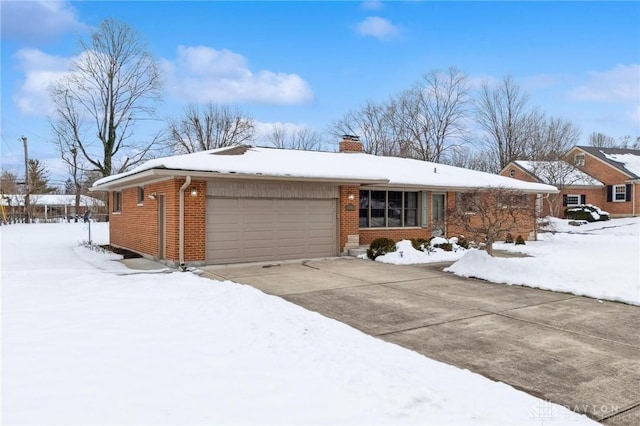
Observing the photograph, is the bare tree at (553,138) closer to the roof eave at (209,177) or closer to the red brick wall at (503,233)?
the red brick wall at (503,233)

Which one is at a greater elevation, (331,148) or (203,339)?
(331,148)

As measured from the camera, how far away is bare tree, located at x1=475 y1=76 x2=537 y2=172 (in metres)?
41.4

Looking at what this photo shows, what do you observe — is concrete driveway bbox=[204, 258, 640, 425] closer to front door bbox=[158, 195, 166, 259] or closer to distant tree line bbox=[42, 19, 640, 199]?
front door bbox=[158, 195, 166, 259]

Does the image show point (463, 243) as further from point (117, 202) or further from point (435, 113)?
point (435, 113)

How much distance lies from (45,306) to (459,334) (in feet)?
21.0

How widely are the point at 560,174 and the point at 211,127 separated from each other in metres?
29.0

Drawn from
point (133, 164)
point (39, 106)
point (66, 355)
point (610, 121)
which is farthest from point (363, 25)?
point (610, 121)

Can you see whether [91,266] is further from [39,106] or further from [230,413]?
[39,106]

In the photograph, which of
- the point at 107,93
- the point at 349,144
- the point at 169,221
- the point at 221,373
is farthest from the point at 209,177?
the point at 107,93

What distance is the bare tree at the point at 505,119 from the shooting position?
136ft

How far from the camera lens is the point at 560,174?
3169 cm

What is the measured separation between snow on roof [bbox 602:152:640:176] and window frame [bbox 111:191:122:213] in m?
35.0

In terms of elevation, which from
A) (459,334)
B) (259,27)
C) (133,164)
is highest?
(259,27)

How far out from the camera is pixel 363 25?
1806 centimetres
